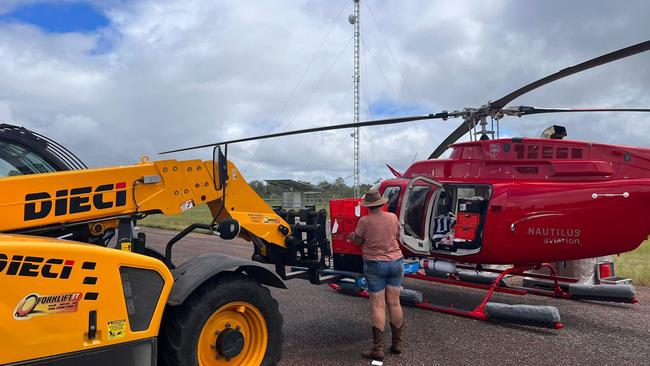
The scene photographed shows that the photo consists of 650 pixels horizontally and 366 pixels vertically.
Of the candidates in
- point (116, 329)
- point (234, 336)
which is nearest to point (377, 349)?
point (234, 336)

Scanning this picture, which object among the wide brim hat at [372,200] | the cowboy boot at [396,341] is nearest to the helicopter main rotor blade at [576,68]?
the wide brim hat at [372,200]

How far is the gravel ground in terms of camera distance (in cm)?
532

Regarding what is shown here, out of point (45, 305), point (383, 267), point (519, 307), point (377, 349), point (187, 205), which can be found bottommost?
point (377, 349)

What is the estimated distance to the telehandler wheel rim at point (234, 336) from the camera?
4094 mm

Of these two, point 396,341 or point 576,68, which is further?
point 576,68

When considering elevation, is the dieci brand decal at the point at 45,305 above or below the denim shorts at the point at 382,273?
above

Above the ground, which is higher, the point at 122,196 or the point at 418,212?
the point at 122,196

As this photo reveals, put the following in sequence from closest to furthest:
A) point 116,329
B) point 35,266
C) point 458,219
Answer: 1. point 35,266
2. point 116,329
3. point 458,219

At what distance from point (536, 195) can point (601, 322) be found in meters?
2.02

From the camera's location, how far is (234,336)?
162 inches

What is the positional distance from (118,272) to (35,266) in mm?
542

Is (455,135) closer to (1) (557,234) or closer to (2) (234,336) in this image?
(1) (557,234)

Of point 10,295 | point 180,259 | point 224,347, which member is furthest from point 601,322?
point 180,259

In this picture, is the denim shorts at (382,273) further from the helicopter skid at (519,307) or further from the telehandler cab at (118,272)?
the telehandler cab at (118,272)
